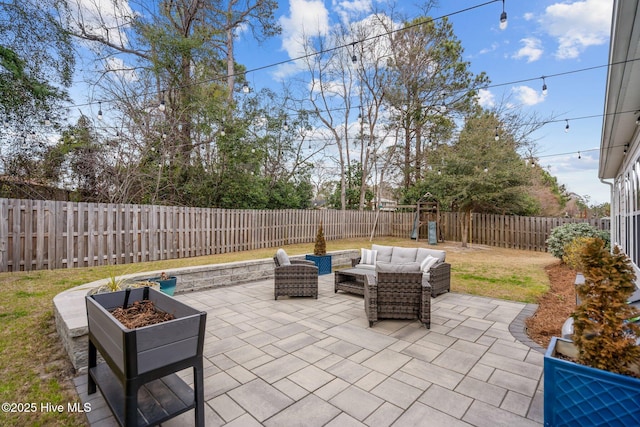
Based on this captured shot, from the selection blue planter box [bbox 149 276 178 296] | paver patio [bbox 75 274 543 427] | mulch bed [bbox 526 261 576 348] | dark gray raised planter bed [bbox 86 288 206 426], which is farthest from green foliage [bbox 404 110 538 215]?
dark gray raised planter bed [bbox 86 288 206 426]

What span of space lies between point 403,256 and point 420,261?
338 mm

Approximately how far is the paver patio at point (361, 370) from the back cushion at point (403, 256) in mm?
1398

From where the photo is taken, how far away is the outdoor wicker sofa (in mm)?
5176

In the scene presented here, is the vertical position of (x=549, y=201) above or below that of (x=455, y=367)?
above

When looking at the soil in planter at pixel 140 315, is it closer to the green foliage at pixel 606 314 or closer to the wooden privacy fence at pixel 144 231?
the green foliage at pixel 606 314

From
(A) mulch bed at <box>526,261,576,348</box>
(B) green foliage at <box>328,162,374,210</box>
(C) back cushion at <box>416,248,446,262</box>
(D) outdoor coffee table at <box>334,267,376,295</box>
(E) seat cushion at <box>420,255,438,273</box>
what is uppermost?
(B) green foliage at <box>328,162,374,210</box>

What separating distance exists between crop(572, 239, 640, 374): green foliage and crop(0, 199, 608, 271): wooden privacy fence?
8.26 metres

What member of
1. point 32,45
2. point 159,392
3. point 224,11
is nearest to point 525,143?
point 224,11

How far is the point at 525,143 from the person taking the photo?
14.5m

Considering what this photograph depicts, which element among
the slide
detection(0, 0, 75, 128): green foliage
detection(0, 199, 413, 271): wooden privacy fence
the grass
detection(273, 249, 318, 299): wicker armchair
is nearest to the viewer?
the grass

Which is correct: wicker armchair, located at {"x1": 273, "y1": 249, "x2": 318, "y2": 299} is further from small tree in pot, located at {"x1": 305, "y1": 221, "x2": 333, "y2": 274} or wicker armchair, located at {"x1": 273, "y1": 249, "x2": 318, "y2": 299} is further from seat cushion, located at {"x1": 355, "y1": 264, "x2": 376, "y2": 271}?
small tree in pot, located at {"x1": 305, "y1": 221, "x2": 333, "y2": 274}

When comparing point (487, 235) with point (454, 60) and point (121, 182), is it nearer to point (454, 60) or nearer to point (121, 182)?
point (454, 60)

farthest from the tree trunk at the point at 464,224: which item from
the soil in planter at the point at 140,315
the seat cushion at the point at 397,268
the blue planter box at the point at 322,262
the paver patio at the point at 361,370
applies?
the soil in planter at the point at 140,315

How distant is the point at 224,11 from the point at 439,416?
15.5 meters
